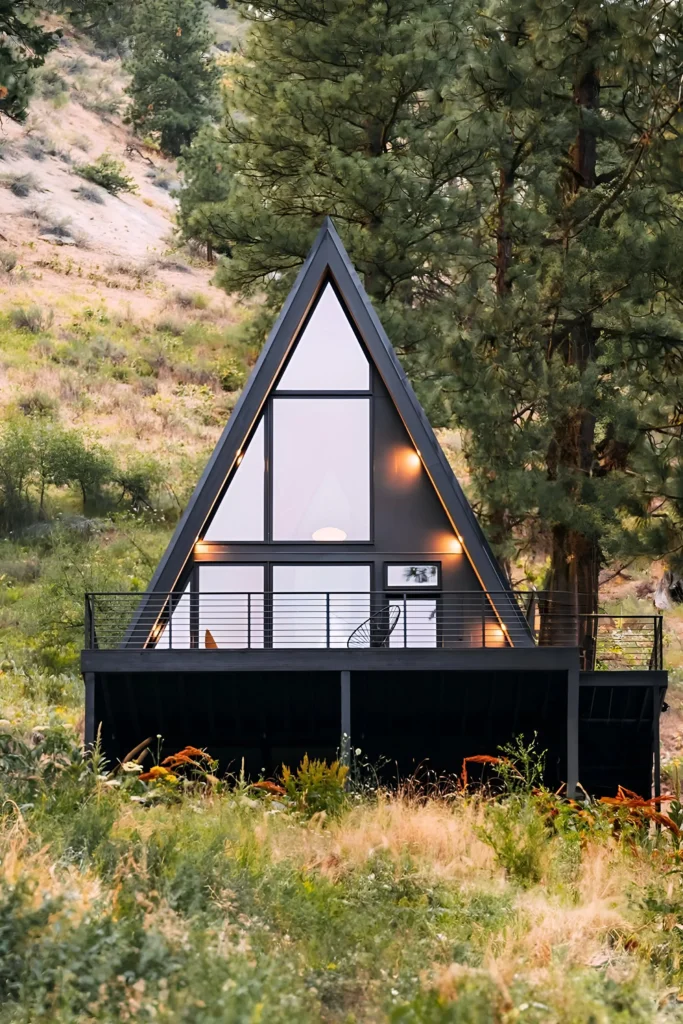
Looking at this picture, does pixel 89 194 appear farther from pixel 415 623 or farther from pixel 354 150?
pixel 415 623

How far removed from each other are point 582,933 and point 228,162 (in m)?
22.4

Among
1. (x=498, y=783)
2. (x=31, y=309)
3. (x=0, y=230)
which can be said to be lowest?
(x=498, y=783)

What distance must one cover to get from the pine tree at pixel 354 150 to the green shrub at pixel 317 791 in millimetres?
11950

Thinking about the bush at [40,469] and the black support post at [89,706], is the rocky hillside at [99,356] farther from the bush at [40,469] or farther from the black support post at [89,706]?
the black support post at [89,706]

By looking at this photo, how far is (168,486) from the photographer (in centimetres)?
3331

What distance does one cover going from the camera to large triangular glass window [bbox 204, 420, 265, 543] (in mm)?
Answer: 18109

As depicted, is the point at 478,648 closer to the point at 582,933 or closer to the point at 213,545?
the point at 213,545

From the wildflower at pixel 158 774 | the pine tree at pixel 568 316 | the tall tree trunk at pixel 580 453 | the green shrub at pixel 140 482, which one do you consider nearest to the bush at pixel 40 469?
the green shrub at pixel 140 482

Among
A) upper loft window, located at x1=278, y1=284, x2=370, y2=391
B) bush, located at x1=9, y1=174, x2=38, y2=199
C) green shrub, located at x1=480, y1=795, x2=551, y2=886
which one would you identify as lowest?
green shrub, located at x1=480, y1=795, x2=551, y2=886

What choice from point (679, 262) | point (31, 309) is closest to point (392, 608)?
point (679, 262)

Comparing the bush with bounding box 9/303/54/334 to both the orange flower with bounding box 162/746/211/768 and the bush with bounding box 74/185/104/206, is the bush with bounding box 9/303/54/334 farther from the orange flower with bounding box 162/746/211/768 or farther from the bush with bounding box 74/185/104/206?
the orange flower with bounding box 162/746/211/768

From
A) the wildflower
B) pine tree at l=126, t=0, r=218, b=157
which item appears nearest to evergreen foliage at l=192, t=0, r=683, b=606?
the wildflower

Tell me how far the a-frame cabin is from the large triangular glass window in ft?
0.07

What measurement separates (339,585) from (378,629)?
0.88 metres
